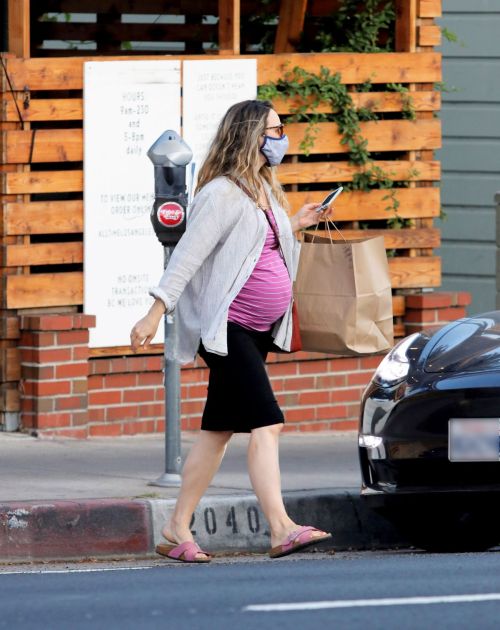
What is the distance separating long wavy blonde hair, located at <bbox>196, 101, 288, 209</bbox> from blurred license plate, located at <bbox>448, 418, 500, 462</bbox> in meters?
1.21

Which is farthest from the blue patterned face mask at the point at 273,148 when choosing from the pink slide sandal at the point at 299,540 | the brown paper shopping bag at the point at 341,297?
the pink slide sandal at the point at 299,540

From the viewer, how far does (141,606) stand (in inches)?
224

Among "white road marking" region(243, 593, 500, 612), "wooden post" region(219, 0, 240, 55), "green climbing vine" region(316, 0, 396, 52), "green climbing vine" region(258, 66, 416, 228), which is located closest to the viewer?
"white road marking" region(243, 593, 500, 612)

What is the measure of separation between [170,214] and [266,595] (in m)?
2.44

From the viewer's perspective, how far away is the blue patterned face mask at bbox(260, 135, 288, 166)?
673cm

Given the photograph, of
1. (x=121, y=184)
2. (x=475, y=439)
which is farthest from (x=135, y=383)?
(x=475, y=439)

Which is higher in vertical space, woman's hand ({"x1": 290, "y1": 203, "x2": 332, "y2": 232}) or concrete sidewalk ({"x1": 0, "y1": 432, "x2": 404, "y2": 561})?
woman's hand ({"x1": 290, "y1": 203, "x2": 332, "y2": 232})

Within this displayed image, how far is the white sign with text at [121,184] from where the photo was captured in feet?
31.6

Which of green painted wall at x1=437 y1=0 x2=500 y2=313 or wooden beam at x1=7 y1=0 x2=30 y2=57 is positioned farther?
green painted wall at x1=437 y1=0 x2=500 y2=313

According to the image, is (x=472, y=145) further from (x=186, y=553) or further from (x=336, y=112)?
(x=186, y=553)

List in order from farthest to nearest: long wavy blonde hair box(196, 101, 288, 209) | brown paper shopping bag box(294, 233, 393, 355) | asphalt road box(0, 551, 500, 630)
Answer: brown paper shopping bag box(294, 233, 393, 355) < long wavy blonde hair box(196, 101, 288, 209) < asphalt road box(0, 551, 500, 630)

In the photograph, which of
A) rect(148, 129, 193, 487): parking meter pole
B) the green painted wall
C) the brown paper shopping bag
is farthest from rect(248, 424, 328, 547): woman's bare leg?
the green painted wall

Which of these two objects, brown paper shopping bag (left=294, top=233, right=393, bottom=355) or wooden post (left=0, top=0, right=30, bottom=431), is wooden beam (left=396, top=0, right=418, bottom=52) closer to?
wooden post (left=0, top=0, right=30, bottom=431)

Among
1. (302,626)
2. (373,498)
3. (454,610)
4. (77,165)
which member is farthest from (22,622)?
(77,165)
